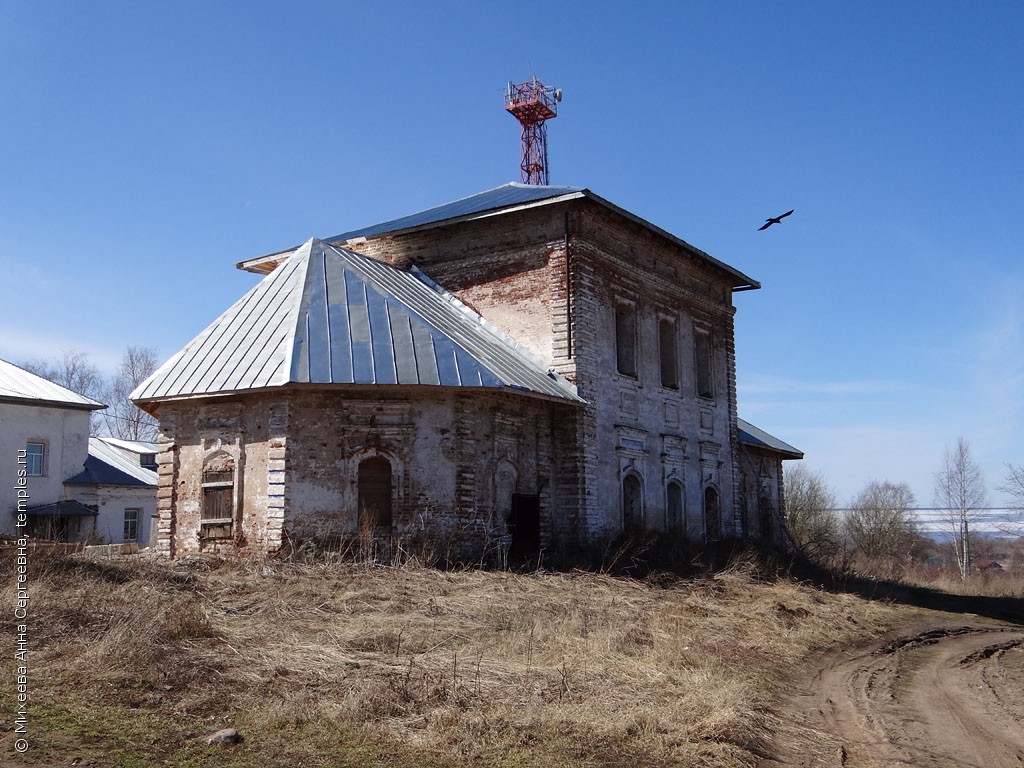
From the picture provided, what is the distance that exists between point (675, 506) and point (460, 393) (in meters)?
8.17

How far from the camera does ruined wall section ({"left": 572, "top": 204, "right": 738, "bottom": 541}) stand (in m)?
19.5

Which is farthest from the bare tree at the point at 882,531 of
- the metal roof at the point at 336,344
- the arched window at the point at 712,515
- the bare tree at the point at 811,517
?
the metal roof at the point at 336,344

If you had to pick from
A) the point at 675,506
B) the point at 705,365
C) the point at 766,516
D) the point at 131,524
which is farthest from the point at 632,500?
the point at 131,524

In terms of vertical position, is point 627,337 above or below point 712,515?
above

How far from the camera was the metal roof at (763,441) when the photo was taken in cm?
2742

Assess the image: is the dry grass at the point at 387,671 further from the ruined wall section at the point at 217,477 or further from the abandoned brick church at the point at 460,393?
the abandoned brick church at the point at 460,393

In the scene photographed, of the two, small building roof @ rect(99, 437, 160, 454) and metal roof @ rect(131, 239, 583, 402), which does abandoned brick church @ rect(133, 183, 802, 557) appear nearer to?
metal roof @ rect(131, 239, 583, 402)

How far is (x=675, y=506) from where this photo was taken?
22469 millimetres

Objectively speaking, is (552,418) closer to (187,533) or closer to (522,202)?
(522,202)

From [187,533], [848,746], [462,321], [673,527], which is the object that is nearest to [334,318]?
[462,321]

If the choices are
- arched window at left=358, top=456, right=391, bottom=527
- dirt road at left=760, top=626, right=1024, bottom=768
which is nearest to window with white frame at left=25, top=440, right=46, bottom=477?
arched window at left=358, top=456, right=391, bottom=527

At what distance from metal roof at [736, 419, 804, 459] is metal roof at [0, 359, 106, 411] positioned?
22.3m

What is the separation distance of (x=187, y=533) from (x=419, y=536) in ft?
14.4

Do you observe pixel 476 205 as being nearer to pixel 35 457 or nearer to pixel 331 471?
pixel 331 471
